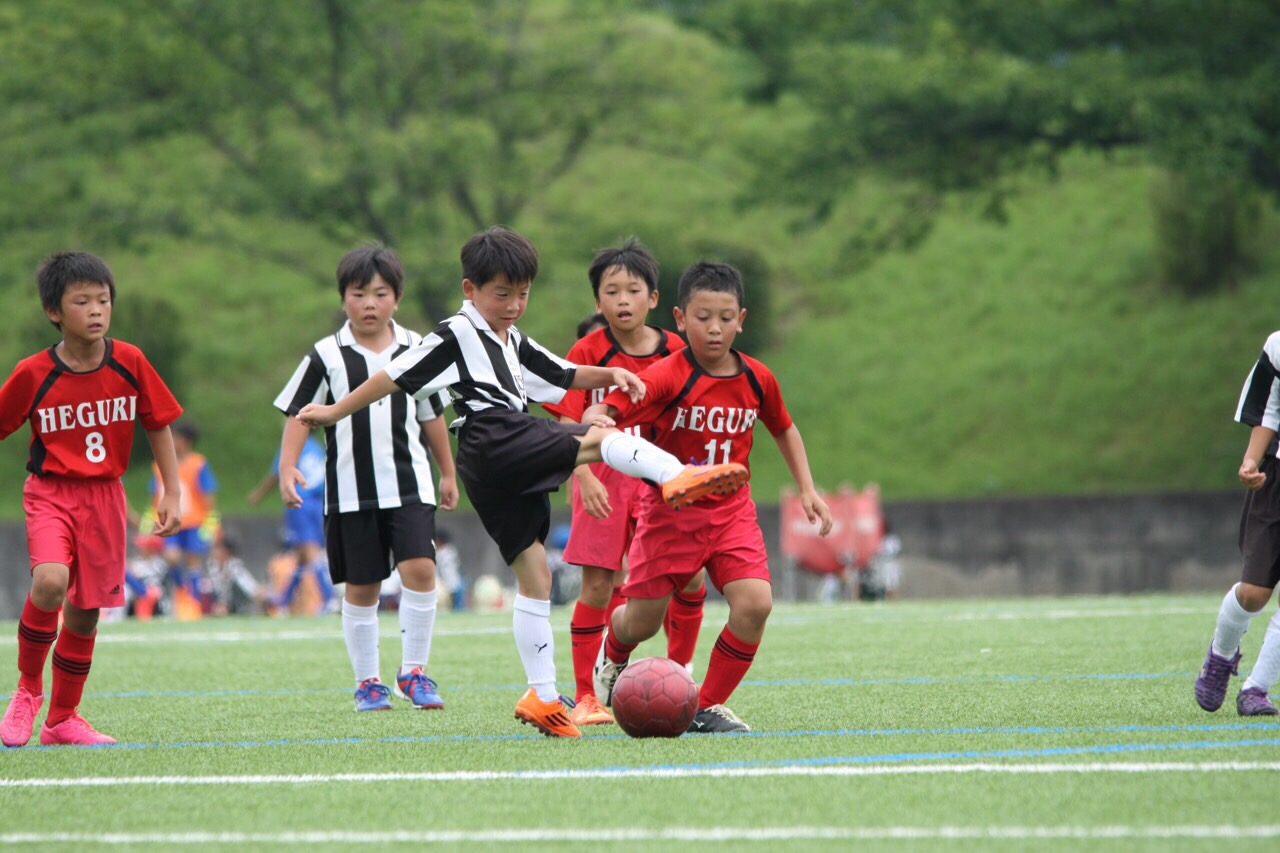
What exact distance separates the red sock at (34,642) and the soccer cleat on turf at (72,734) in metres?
0.23

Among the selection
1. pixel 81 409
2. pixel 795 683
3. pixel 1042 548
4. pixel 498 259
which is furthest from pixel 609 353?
pixel 1042 548

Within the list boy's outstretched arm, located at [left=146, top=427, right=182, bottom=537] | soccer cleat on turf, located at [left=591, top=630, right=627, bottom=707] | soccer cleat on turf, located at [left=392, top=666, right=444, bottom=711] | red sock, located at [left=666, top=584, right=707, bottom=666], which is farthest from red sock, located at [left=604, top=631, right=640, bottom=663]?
boy's outstretched arm, located at [left=146, top=427, right=182, bottom=537]

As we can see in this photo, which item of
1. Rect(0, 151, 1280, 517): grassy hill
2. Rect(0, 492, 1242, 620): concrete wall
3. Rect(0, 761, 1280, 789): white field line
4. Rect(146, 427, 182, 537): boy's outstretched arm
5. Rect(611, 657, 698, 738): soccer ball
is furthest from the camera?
Rect(0, 151, 1280, 517): grassy hill

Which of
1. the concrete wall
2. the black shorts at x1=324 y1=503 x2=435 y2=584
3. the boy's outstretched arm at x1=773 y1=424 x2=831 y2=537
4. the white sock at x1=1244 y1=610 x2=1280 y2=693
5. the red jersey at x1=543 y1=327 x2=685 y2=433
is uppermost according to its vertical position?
the red jersey at x1=543 y1=327 x2=685 y2=433

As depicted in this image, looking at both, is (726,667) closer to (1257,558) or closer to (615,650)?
(615,650)

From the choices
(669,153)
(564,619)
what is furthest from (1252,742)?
(669,153)

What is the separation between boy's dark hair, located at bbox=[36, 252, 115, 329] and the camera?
A: 19.3 feet

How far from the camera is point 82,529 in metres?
6.00

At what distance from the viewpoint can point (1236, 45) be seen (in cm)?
1820

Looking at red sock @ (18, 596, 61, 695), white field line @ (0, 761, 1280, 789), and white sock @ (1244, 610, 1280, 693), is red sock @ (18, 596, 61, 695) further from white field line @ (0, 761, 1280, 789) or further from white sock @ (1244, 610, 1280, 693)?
white sock @ (1244, 610, 1280, 693)

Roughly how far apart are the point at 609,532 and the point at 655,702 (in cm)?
136

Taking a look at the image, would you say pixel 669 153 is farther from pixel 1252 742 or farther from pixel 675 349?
pixel 1252 742

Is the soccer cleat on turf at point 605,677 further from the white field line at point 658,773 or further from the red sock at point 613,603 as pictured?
the white field line at point 658,773

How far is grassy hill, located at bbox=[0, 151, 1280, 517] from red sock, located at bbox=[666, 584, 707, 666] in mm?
15399
